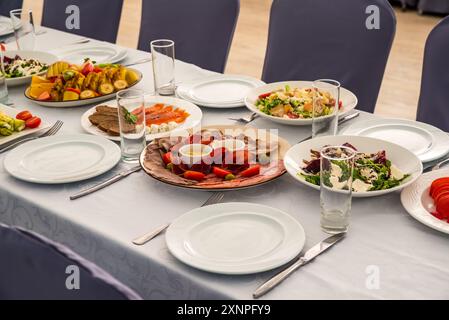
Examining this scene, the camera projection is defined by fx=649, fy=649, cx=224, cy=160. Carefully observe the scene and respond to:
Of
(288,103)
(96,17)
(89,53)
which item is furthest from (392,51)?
(288,103)

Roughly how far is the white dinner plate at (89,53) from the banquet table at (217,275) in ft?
3.33

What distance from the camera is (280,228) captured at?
1.33 meters

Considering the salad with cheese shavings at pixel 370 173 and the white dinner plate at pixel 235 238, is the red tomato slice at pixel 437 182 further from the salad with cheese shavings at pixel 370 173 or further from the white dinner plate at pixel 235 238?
the white dinner plate at pixel 235 238

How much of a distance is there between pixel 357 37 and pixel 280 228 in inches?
47.1

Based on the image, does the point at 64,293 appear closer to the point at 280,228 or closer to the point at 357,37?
the point at 280,228

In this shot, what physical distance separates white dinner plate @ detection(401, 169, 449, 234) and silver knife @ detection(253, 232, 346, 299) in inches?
6.7

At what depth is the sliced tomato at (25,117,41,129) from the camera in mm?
1877

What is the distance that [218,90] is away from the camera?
2.18 metres

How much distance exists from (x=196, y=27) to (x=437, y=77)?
112 centimetres

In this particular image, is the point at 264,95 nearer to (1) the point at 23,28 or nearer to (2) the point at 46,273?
(1) the point at 23,28

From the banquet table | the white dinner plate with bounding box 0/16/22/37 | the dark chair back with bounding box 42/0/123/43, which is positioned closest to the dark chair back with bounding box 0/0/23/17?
the dark chair back with bounding box 42/0/123/43

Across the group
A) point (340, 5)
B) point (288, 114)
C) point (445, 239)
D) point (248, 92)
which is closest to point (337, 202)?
point (445, 239)

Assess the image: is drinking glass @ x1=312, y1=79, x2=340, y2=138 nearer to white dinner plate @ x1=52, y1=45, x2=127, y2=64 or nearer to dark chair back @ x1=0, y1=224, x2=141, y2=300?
dark chair back @ x1=0, y1=224, x2=141, y2=300

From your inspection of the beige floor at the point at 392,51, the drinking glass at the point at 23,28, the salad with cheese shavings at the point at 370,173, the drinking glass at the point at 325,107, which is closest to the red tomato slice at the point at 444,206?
the salad with cheese shavings at the point at 370,173
